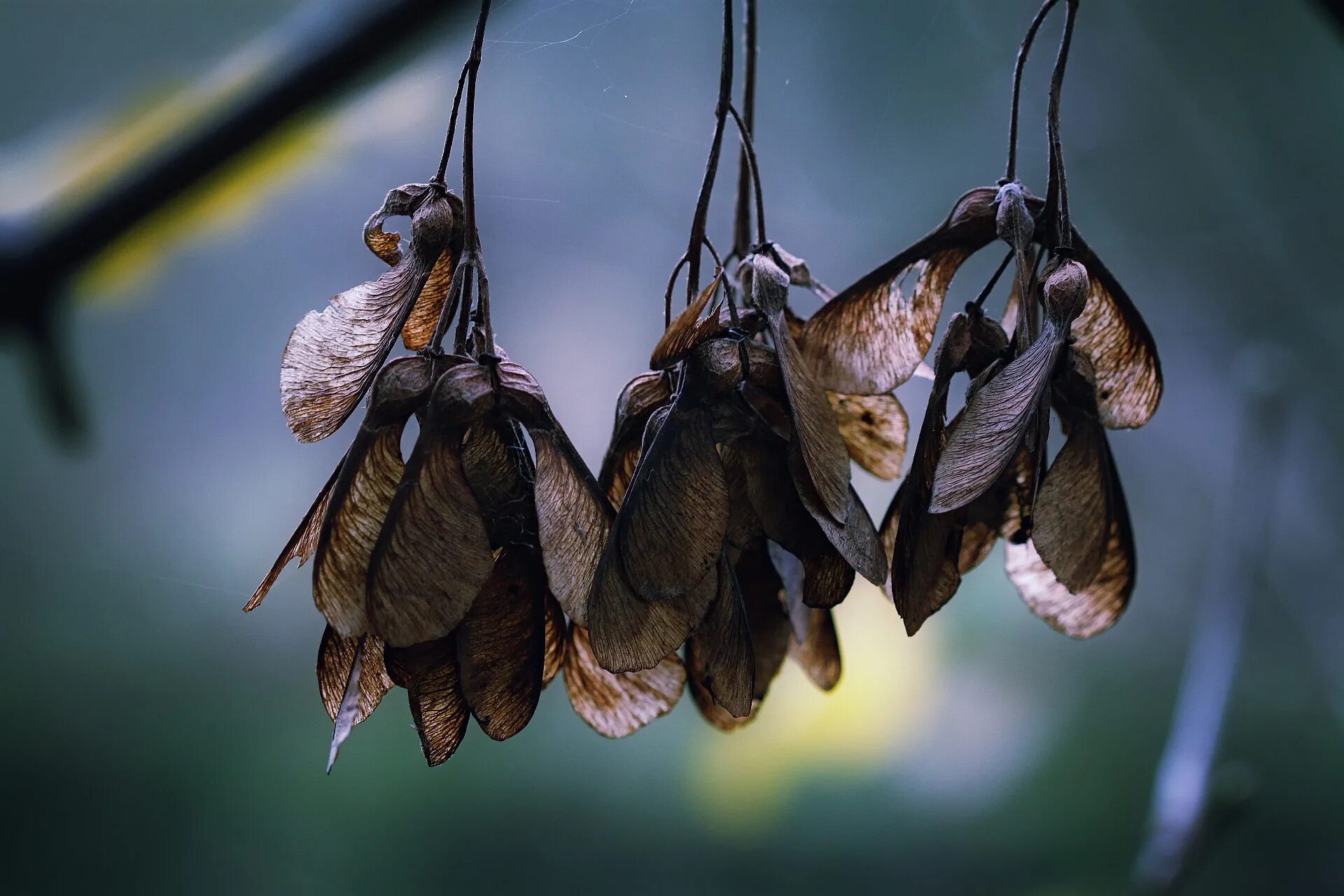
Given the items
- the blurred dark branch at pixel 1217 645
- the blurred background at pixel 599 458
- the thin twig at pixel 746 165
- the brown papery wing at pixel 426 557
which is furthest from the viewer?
the blurred dark branch at pixel 1217 645

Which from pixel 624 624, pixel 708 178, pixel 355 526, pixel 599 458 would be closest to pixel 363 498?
pixel 355 526

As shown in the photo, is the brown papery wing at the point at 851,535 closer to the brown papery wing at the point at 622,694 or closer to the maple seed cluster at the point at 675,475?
the maple seed cluster at the point at 675,475

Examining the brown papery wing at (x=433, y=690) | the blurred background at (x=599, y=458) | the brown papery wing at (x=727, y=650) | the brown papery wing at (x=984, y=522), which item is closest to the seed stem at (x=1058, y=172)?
the brown papery wing at (x=984, y=522)

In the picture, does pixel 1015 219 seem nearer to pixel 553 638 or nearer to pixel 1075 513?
pixel 1075 513

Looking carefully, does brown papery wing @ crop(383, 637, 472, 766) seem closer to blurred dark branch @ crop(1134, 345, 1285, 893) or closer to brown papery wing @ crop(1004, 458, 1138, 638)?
brown papery wing @ crop(1004, 458, 1138, 638)

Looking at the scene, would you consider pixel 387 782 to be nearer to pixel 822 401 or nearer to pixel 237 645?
pixel 237 645

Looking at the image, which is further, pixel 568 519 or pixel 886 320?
pixel 886 320

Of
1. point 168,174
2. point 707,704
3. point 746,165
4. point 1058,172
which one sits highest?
point 168,174
